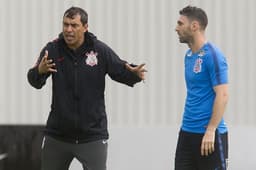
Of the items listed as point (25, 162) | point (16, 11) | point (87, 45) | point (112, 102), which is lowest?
point (25, 162)

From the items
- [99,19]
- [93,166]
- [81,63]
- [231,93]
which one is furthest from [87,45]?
[231,93]

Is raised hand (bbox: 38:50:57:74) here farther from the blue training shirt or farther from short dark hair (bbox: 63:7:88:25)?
the blue training shirt

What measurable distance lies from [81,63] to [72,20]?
0.95ft

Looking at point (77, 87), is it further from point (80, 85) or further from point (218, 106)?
point (218, 106)

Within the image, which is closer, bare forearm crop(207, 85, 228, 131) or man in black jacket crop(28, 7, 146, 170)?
bare forearm crop(207, 85, 228, 131)

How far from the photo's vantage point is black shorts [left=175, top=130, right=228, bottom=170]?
402cm

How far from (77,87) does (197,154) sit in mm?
886

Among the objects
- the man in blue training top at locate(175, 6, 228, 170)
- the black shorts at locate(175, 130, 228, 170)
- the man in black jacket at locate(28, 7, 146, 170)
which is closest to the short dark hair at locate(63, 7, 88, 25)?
the man in black jacket at locate(28, 7, 146, 170)

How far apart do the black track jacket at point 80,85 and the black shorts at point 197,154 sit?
1.75 ft

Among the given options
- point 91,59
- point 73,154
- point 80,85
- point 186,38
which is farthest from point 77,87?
point 186,38

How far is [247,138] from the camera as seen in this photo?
5777mm

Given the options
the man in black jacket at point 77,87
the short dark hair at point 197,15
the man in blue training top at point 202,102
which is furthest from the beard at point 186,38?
the man in black jacket at point 77,87

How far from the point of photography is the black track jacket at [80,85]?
4.27 m

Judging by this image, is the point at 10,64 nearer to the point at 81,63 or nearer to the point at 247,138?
the point at 81,63
